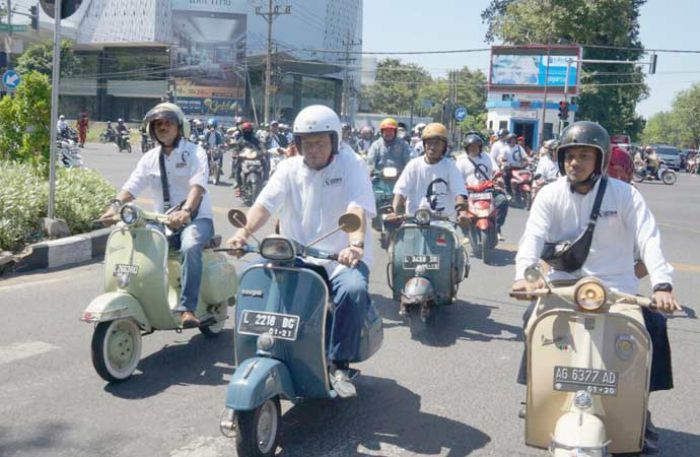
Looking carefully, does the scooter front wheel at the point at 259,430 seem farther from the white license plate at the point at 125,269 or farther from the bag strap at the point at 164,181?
the bag strap at the point at 164,181

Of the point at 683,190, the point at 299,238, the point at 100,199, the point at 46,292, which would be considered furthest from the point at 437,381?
the point at 683,190

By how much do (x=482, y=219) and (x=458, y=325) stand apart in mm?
3368

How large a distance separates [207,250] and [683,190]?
1095 inches

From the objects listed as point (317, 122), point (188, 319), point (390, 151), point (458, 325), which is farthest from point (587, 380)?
point (390, 151)

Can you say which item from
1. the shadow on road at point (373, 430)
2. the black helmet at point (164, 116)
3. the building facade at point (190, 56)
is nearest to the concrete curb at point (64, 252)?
the black helmet at point (164, 116)

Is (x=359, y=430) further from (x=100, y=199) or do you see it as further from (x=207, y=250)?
(x=100, y=199)

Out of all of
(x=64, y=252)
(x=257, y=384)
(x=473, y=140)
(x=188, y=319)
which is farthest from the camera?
(x=473, y=140)

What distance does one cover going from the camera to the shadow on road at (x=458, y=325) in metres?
6.80

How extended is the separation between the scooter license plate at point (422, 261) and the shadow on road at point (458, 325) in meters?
0.50

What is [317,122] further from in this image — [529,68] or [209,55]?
[209,55]

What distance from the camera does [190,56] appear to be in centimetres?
6662

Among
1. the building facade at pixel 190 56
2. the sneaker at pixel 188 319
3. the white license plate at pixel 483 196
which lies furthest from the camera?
the building facade at pixel 190 56

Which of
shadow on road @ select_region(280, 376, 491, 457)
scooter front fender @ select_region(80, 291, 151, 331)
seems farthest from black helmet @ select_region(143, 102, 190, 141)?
shadow on road @ select_region(280, 376, 491, 457)

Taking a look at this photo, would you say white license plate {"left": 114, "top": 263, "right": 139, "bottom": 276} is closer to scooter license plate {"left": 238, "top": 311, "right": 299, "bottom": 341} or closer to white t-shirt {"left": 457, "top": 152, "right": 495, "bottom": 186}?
scooter license plate {"left": 238, "top": 311, "right": 299, "bottom": 341}
